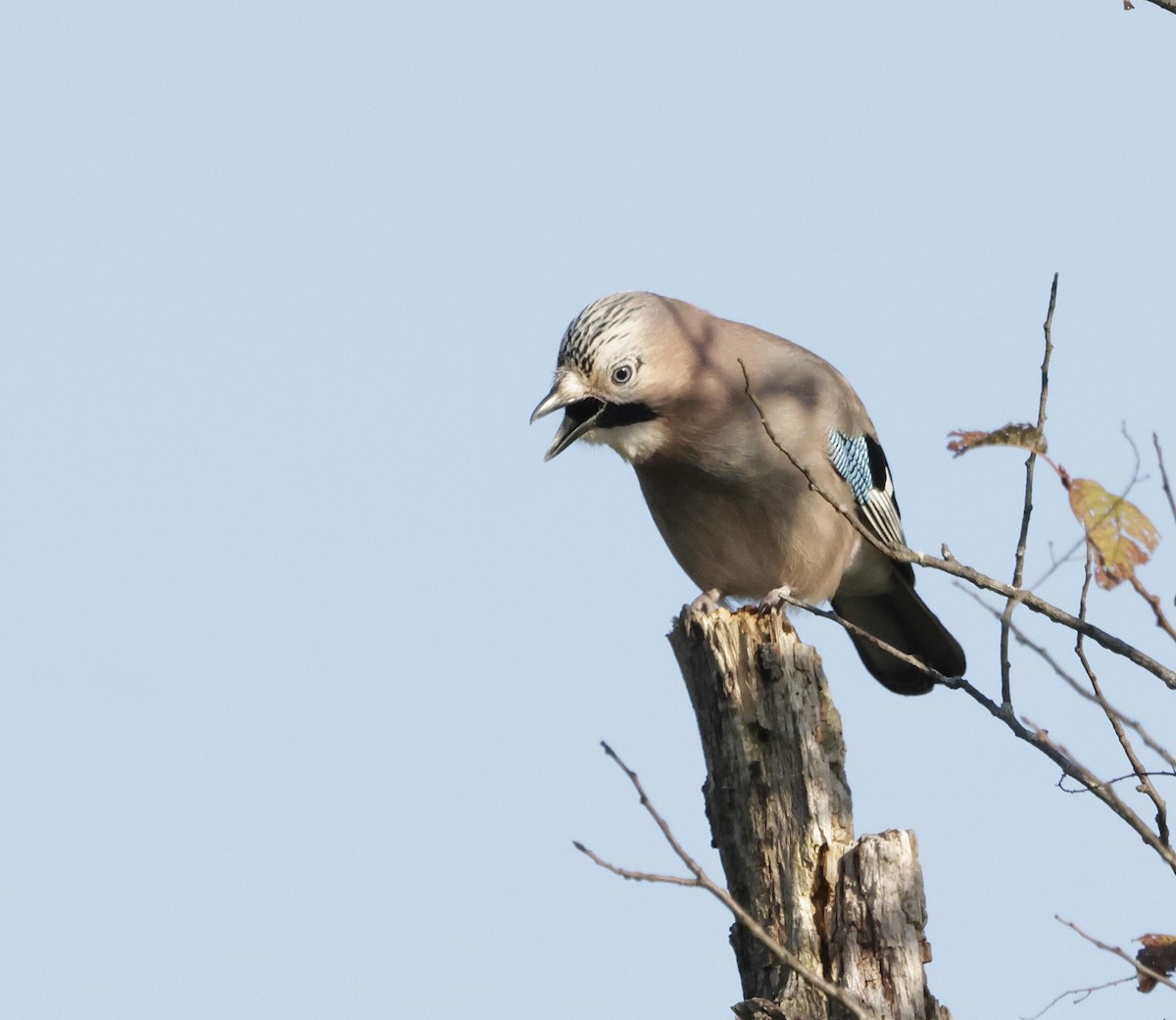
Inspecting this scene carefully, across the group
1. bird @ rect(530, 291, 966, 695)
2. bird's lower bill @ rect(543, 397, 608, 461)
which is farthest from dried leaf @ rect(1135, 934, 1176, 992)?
bird's lower bill @ rect(543, 397, 608, 461)

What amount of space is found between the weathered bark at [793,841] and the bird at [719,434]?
1268 millimetres

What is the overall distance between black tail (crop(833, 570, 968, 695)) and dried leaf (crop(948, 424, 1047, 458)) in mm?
4309

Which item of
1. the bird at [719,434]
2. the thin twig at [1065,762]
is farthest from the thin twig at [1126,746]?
the bird at [719,434]

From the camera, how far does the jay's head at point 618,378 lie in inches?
269

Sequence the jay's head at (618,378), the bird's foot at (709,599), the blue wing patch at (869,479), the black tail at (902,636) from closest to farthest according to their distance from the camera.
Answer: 1. the bird's foot at (709,599)
2. the jay's head at (618,378)
3. the blue wing patch at (869,479)
4. the black tail at (902,636)

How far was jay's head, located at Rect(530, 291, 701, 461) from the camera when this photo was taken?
22.4ft

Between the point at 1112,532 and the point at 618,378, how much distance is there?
10.8 feet

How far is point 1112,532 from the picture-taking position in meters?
3.79

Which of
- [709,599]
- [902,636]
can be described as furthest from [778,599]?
[902,636]

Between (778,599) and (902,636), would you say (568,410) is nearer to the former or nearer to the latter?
(778,599)

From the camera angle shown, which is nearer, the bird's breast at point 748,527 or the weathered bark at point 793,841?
the weathered bark at point 793,841

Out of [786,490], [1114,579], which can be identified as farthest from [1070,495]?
[786,490]

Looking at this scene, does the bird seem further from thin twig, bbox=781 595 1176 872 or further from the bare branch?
the bare branch

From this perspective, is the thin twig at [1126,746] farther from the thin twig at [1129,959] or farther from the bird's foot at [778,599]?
the bird's foot at [778,599]
